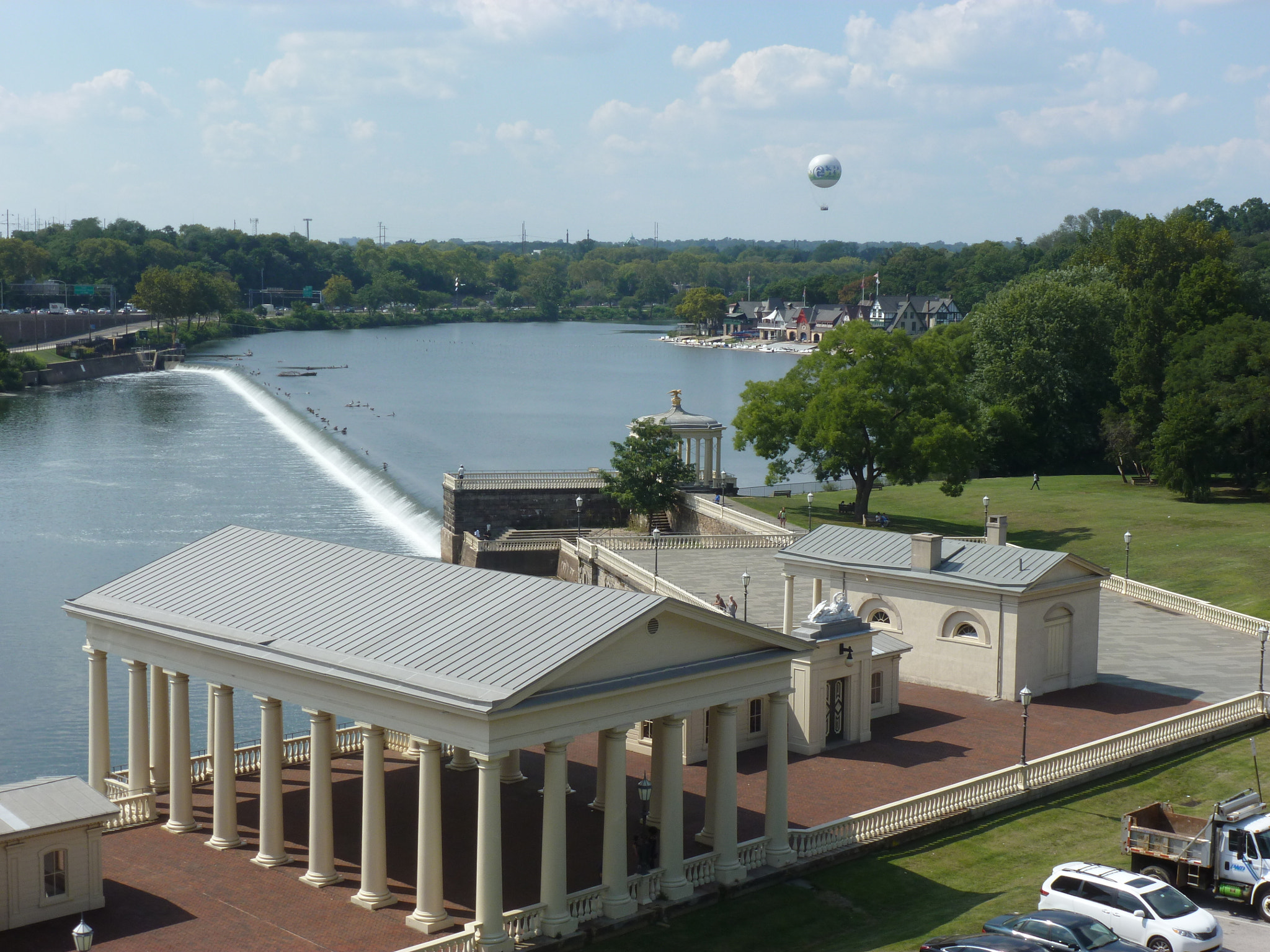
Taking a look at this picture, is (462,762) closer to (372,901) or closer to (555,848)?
(372,901)

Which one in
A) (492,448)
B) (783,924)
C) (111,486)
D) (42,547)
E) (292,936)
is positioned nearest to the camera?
(292,936)

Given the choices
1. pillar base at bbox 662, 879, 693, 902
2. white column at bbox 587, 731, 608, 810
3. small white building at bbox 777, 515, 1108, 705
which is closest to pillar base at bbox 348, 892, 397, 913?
pillar base at bbox 662, 879, 693, 902

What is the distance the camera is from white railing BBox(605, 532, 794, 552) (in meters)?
63.6

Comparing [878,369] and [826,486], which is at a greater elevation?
[878,369]

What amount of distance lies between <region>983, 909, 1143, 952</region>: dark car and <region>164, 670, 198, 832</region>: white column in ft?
53.3

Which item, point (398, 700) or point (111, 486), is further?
point (111, 486)

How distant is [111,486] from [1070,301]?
6615cm

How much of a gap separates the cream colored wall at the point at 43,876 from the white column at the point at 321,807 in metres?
3.64

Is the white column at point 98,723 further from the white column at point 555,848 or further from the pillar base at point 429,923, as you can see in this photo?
the white column at point 555,848

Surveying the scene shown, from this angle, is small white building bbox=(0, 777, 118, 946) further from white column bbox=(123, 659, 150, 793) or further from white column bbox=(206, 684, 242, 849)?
white column bbox=(123, 659, 150, 793)

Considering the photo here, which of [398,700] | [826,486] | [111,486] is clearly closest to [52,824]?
[398,700]

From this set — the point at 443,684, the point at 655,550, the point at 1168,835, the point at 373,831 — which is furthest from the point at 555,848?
the point at 655,550

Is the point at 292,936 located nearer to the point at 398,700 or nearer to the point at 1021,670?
the point at 398,700

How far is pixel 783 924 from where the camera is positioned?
2602cm
